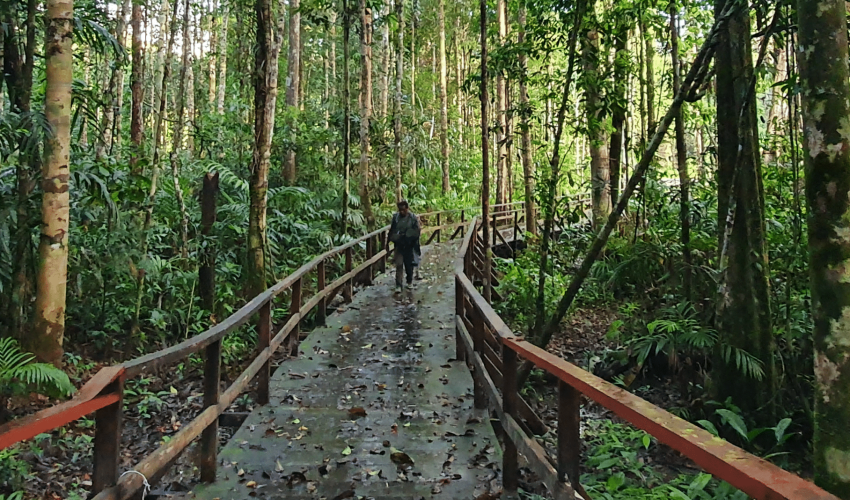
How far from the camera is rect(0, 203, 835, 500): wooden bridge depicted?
89.8 inches

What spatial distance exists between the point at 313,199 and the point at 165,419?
333 inches

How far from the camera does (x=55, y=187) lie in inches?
229

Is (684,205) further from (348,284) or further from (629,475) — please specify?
(348,284)

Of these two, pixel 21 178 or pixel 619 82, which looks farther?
pixel 619 82

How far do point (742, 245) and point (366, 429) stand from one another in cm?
351

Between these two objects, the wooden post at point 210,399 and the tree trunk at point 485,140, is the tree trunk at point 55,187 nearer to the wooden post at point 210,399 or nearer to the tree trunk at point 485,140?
the wooden post at point 210,399

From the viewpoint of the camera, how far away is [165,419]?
656cm

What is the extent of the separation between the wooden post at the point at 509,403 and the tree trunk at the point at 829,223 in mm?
1900

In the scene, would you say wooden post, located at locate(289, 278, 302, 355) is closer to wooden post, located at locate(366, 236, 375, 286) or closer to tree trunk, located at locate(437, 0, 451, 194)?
wooden post, located at locate(366, 236, 375, 286)

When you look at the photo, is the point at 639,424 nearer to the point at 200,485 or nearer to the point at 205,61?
the point at 200,485

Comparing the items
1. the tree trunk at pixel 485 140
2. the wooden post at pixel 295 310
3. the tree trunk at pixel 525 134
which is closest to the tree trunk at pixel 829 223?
the wooden post at pixel 295 310

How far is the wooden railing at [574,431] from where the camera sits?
1603 mm

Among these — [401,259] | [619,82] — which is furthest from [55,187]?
[619,82]

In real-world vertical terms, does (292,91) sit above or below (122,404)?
above
